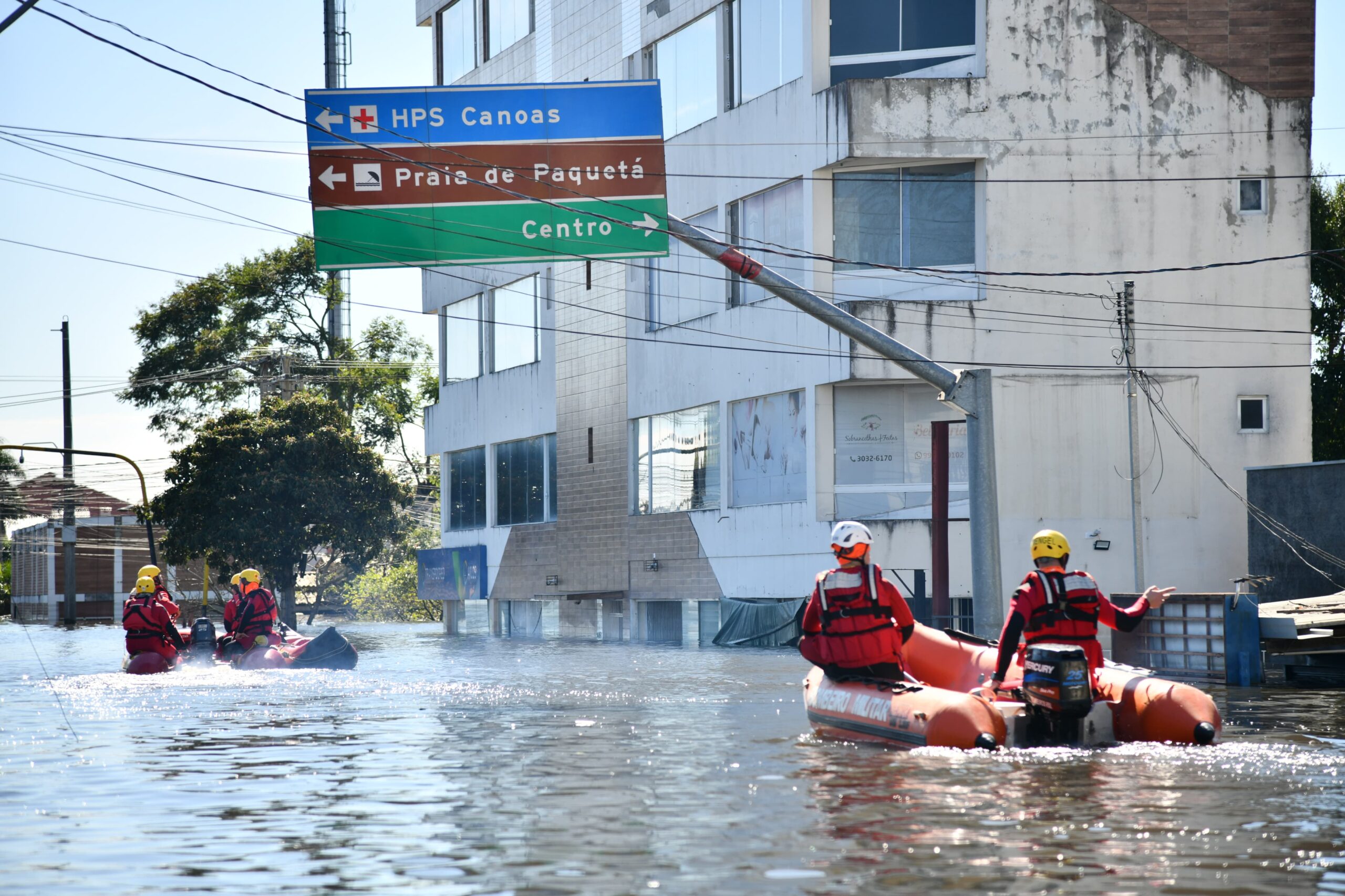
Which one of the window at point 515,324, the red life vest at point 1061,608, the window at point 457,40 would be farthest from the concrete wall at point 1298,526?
the window at point 457,40

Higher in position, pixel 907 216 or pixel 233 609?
pixel 907 216

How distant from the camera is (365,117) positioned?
2162 centimetres

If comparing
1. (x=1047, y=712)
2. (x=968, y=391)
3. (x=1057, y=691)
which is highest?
(x=968, y=391)

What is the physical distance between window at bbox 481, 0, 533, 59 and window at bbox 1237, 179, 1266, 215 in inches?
729

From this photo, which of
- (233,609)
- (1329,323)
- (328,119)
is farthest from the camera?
(1329,323)

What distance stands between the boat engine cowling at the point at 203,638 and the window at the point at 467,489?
19502 millimetres

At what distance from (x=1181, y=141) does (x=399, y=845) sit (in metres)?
25.9

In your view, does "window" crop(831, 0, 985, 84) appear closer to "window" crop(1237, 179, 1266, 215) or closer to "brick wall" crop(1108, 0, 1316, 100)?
"brick wall" crop(1108, 0, 1316, 100)

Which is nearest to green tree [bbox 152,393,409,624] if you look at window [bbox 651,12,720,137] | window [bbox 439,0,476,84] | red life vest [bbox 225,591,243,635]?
window [bbox 439,0,476,84]

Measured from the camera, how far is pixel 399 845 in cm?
846

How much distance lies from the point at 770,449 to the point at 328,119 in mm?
13025

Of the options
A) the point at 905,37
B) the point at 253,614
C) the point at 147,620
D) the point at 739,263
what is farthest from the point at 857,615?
the point at 905,37

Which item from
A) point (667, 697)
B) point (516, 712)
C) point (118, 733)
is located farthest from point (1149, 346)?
point (118, 733)

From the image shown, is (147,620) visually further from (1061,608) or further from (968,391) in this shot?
(1061,608)
